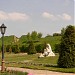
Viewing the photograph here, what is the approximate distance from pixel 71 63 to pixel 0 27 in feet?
19.0

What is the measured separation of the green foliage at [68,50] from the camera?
19188 millimetres

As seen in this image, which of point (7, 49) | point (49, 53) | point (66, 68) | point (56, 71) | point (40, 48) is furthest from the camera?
point (7, 49)

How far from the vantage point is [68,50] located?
64.1ft

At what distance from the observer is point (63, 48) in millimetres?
19641

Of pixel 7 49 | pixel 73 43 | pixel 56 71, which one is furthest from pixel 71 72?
pixel 7 49

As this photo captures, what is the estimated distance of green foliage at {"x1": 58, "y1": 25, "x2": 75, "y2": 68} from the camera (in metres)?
19.2

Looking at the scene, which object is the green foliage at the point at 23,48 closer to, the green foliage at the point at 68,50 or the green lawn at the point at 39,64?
the green lawn at the point at 39,64

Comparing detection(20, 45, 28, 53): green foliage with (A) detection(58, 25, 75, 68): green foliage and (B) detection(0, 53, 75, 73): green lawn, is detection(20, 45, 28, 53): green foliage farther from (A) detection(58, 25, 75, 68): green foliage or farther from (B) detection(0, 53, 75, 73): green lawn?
(A) detection(58, 25, 75, 68): green foliage

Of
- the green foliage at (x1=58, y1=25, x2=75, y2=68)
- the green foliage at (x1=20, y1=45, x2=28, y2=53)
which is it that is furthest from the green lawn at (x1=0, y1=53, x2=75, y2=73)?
the green foliage at (x1=20, y1=45, x2=28, y2=53)

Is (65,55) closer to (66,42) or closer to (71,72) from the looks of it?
(66,42)

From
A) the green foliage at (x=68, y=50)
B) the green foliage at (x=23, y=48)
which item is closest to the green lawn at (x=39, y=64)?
the green foliage at (x=68, y=50)

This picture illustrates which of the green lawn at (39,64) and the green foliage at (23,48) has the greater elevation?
the green foliage at (23,48)

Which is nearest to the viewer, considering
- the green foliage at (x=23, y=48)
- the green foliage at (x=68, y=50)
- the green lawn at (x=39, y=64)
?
the green lawn at (x=39, y=64)

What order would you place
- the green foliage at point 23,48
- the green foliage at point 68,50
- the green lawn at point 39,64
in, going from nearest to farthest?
the green lawn at point 39,64
the green foliage at point 68,50
the green foliage at point 23,48
